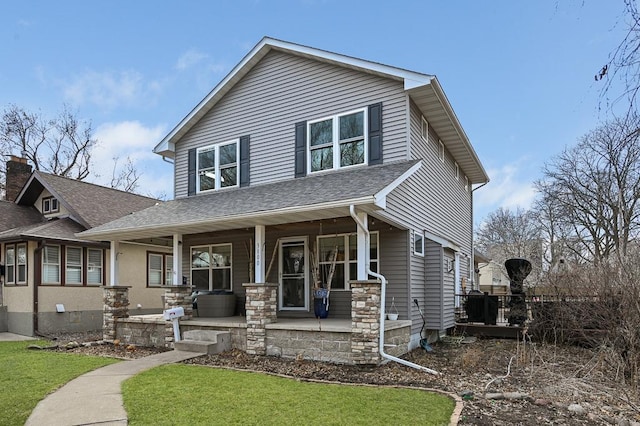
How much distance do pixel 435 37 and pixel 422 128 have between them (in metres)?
2.67

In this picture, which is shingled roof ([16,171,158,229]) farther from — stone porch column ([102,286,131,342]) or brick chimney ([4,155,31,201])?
stone porch column ([102,286,131,342])

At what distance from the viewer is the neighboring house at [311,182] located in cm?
944

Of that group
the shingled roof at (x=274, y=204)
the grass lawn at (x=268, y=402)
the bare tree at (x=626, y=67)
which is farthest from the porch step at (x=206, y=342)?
the bare tree at (x=626, y=67)

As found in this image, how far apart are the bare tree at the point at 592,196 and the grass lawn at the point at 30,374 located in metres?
22.7

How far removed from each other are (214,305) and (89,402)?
5808mm

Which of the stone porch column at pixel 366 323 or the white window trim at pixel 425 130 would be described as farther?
the white window trim at pixel 425 130

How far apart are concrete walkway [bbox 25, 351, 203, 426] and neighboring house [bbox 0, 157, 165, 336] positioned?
7.53 meters

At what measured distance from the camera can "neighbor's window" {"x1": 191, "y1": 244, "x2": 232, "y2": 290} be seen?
1240cm

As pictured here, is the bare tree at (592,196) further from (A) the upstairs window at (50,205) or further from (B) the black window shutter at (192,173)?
(A) the upstairs window at (50,205)

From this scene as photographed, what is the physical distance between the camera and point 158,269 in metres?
17.5

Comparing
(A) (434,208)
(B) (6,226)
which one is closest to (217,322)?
(A) (434,208)

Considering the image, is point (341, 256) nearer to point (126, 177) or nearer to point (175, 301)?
point (175, 301)

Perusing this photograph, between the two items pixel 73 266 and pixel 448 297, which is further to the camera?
pixel 73 266

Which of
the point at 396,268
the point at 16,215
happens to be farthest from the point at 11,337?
the point at 396,268
